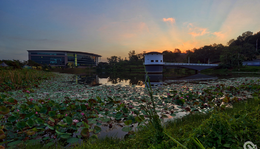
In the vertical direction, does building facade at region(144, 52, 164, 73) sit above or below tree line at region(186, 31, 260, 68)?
below

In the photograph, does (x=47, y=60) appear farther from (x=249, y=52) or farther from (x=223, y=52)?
(x=249, y=52)

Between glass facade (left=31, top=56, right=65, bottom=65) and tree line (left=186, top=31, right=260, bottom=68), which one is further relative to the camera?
glass facade (left=31, top=56, right=65, bottom=65)

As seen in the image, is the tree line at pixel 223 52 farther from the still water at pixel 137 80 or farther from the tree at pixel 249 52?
the still water at pixel 137 80

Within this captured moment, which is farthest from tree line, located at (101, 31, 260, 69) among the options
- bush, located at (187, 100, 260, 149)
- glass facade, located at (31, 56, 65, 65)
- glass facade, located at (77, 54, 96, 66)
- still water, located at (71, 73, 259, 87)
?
bush, located at (187, 100, 260, 149)

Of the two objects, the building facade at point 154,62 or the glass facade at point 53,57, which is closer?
the building facade at point 154,62

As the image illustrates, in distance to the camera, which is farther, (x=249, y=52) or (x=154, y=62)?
(x=249, y=52)

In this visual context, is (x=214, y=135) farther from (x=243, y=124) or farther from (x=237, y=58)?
(x=237, y=58)

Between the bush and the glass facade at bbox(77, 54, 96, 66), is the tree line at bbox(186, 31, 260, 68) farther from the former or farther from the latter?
the glass facade at bbox(77, 54, 96, 66)

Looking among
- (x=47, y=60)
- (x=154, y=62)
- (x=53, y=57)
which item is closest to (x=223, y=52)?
(x=154, y=62)

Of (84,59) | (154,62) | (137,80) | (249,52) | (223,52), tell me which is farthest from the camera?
(84,59)

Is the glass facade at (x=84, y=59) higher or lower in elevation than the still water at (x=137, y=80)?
higher

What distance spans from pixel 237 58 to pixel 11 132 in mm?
41802

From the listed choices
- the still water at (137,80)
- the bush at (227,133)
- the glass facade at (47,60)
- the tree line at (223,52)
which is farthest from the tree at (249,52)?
the glass facade at (47,60)

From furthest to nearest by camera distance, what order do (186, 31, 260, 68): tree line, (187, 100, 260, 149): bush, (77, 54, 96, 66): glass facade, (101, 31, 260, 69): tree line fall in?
1. (77, 54, 96, 66): glass facade
2. (101, 31, 260, 69): tree line
3. (186, 31, 260, 68): tree line
4. (187, 100, 260, 149): bush
